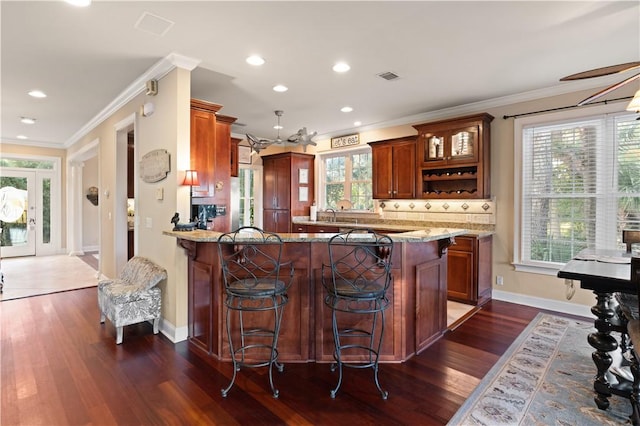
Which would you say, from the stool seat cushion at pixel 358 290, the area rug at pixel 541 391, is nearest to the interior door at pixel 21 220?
the stool seat cushion at pixel 358 290

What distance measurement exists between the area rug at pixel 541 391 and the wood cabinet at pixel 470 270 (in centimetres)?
111

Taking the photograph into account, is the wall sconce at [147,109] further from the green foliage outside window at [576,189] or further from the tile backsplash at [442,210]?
the green foliage outside window at [576,189]

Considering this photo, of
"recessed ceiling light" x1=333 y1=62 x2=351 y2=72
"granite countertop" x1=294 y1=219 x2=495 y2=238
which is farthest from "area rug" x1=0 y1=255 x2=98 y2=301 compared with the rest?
"recessed ceiling light" x1=333 y1=62 x2=351 y2=72

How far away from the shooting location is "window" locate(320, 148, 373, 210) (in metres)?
6.44

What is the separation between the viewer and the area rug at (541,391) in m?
2.05

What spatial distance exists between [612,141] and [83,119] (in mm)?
7776

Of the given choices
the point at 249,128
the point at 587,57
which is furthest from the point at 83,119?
the point at 587,57

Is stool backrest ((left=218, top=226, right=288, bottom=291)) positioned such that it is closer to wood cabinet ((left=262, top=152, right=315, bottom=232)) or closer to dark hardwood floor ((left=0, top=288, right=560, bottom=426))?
dark hardwood floor ((left=0, top=288, right=560, bottom=426))

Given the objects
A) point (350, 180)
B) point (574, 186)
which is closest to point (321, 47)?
point (574, 186)

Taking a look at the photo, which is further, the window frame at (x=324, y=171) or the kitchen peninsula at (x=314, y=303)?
the window frame at (x=324, y=171)

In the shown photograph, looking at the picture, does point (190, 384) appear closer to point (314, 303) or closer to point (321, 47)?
point (314, 303)

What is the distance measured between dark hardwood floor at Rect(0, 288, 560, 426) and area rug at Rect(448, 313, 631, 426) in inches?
4.3

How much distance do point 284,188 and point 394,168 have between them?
2.42 meters

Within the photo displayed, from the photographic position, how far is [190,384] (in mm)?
2441
